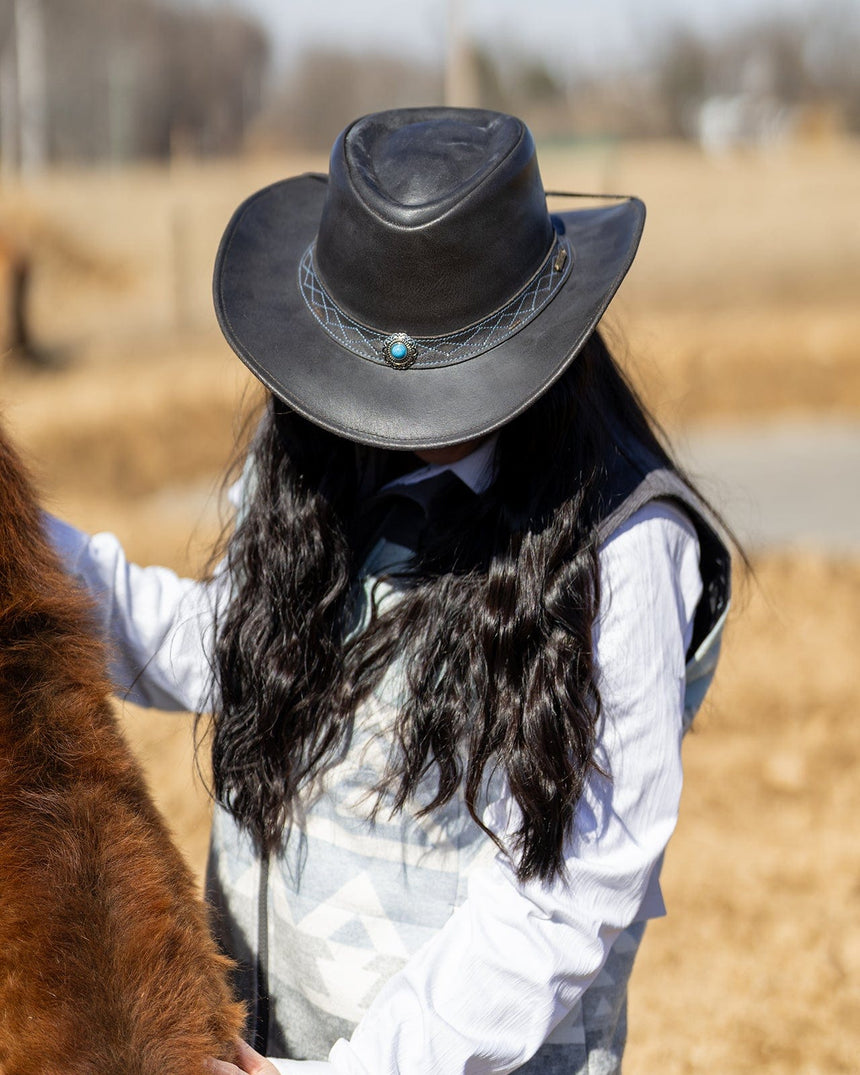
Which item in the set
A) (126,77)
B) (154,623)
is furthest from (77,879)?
(126,77)

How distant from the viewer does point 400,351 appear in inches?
46.3

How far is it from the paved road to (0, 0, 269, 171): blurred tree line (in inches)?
722

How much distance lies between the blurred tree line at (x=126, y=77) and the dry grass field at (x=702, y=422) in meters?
11.2

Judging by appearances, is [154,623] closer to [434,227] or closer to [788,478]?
[434,227]

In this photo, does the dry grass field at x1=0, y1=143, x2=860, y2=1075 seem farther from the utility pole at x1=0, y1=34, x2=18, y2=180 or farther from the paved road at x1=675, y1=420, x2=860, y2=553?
the utility pole at x1=0, y1=34, x2=18, y2=180

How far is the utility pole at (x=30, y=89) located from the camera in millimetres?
24797

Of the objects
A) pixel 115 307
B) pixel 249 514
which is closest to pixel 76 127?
pixel 115 307

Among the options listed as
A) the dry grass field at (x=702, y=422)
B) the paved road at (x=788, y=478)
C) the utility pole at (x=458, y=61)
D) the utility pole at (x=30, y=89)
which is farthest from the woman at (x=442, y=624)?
the utility pole at (x=30, y=89)

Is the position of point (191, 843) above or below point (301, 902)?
below

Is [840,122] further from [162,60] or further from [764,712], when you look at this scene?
[764,712]

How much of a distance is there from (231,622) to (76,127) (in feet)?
99.4

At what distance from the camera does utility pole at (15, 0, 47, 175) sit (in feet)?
81.4

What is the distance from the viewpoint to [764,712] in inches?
165

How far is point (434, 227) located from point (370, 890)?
2.36ft
